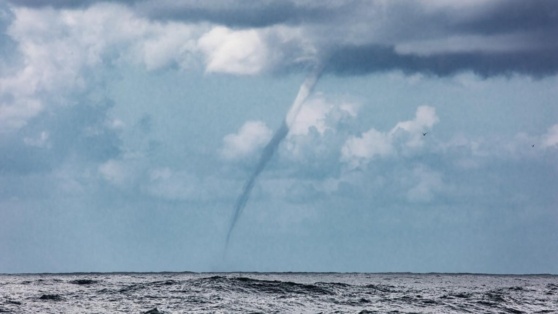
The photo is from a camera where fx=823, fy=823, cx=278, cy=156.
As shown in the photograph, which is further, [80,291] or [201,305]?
[80,291]

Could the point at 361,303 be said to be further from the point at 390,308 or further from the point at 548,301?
the point at 548,301

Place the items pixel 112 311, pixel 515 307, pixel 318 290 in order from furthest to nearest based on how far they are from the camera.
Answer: pixel 318 290 → pixel 515 307 → pixel 112 311

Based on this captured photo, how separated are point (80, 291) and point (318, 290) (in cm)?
2397

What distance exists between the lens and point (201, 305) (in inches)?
2500

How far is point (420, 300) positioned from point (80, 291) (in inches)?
1335

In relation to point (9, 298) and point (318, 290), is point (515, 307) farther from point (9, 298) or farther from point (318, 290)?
point (9, 298)

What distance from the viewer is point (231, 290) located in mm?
77875

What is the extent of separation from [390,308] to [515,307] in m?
11.2

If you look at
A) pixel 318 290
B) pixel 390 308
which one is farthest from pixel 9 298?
pixel 390 308

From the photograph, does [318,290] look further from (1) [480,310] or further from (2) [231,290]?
(1) [480,310]

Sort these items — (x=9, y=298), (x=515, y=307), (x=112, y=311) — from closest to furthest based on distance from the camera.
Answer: (x=112, y=311), (x=515, y=307), (x=9, y=298)

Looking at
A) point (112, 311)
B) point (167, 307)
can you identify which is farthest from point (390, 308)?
point (112, 311)

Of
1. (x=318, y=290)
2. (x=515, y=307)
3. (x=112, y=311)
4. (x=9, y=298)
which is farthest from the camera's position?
(x=318, y=290)

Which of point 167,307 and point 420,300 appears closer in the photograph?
point 167,307
